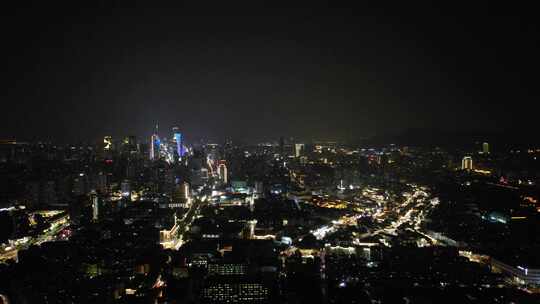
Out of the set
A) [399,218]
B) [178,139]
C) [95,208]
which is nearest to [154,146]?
[178,139]

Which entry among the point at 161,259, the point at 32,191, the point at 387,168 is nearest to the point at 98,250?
the point at 161,259

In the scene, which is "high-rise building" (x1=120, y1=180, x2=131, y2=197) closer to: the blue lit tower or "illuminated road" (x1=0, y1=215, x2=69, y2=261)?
"illuminated road" (x1=0, y1=215, x2=69, y2=261)

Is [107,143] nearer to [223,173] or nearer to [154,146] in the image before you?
[154,146]

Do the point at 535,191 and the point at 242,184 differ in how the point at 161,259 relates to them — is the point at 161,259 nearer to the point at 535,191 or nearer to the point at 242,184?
the point at 242,184

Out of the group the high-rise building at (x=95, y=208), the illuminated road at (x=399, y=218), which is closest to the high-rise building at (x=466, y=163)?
the illuminated road at (x=399, y=218)

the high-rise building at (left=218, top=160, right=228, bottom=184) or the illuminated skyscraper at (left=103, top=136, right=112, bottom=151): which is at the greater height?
the illuminated skyscraper at (left=103, top=136, right=112, bottom=151)

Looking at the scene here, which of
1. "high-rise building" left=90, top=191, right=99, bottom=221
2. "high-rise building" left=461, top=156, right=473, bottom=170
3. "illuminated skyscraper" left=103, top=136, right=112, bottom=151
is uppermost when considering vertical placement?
"illuminated skyscraper" left=103, top=136, right=112, bottom=151

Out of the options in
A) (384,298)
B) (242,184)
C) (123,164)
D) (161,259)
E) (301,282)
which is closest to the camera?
(384,298)

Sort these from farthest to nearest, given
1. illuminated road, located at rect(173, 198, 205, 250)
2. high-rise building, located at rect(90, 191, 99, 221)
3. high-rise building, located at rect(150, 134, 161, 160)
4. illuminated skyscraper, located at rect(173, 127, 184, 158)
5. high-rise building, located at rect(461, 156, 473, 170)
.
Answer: illuminated skyscraper, located at rect(173, 127, 184, 158) → high-rise building, located at rect(150, 134, 161, 160) → high-rise building, located at rect(461, 156, 473, 170) → high-rise building, located at rect(90, 191, 99, 221) → illuminated road, located at rect(173, 198, 205, 250)

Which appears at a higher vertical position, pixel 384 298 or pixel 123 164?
pixel 123 164

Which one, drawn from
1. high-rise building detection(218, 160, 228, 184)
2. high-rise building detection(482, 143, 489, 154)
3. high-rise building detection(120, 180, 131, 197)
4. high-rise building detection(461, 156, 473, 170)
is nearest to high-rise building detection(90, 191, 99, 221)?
high-rise building detection(120, 180, 131, 197)

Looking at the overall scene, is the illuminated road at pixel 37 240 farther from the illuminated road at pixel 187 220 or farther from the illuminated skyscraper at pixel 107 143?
the illuminated skyscraper at pixel 107 143
